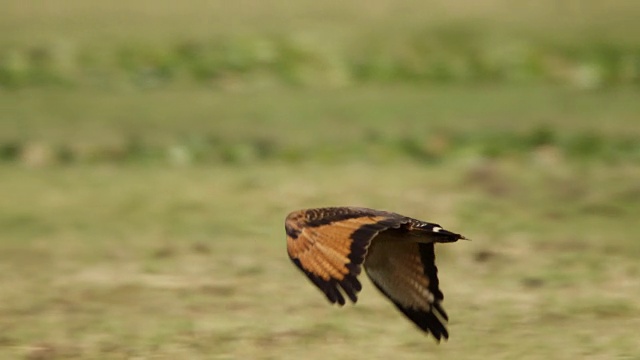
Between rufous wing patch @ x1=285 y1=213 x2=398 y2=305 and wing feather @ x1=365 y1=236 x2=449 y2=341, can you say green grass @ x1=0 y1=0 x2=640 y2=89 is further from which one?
rufous wing patch @ x1=285 y1=213 x2=398 y2=305

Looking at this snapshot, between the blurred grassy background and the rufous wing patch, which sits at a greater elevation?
the blurred grassy background

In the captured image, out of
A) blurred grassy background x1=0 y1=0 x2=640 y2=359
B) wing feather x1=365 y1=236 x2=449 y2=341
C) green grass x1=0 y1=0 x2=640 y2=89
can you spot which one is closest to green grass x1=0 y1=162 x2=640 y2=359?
blurred grassy background x1=0 y1=0 x2=640 y2=359

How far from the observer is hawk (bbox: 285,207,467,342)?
13.3 feet

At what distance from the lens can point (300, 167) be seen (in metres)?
9.84

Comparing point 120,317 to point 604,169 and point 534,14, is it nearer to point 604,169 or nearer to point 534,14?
point 604,169

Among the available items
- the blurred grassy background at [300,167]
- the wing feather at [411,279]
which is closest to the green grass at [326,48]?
the blurred grassy background at [300,167]

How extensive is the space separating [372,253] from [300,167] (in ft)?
16.8

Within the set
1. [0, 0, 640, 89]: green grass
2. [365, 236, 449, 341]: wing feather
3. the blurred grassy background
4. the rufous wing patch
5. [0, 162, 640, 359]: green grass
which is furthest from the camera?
[0, 0, 640, 89]: green grass

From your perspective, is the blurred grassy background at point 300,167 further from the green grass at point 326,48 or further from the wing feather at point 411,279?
the wing feather at point 411,279

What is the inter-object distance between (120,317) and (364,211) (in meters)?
1.75

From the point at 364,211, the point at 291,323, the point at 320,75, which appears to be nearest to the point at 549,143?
the point at 320,75

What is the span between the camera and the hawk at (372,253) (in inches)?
160

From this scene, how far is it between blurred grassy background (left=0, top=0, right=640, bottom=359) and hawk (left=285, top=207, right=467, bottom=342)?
1.53 feet

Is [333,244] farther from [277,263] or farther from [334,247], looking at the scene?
[277,263]
